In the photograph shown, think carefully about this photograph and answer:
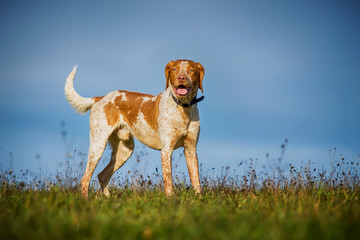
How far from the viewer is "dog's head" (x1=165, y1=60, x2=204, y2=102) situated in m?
5.45

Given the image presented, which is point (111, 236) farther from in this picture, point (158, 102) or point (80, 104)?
point (80, 104)

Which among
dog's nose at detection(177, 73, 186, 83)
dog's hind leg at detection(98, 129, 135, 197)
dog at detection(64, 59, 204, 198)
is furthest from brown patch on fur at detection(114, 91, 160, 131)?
dog's nose at detection(177, 73, 186, 83)

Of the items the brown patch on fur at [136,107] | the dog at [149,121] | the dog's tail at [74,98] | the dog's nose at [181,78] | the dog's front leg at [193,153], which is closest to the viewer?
the dog's nose at [181,78]

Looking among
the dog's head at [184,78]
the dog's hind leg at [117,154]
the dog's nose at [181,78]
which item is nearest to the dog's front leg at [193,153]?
the dog's head at [184,78]

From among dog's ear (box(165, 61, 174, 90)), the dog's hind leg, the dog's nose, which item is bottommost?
the dog's hind leg

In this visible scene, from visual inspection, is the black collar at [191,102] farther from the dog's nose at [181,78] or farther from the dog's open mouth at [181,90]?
the dog's nose at [181,78]

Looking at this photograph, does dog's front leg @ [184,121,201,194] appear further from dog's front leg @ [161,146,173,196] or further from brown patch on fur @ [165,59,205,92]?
brown patch on fur @ [165,59,205,92]

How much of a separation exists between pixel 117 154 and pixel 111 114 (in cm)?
104

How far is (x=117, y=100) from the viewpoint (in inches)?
278

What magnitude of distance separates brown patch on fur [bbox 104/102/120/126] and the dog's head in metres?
1.55

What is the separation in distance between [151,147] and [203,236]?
14.7 ft

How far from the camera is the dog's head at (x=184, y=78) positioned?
5453 mm

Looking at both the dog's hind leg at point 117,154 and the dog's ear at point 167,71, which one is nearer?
the dog's ear at point 167,71

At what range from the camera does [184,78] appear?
17.6 ft
